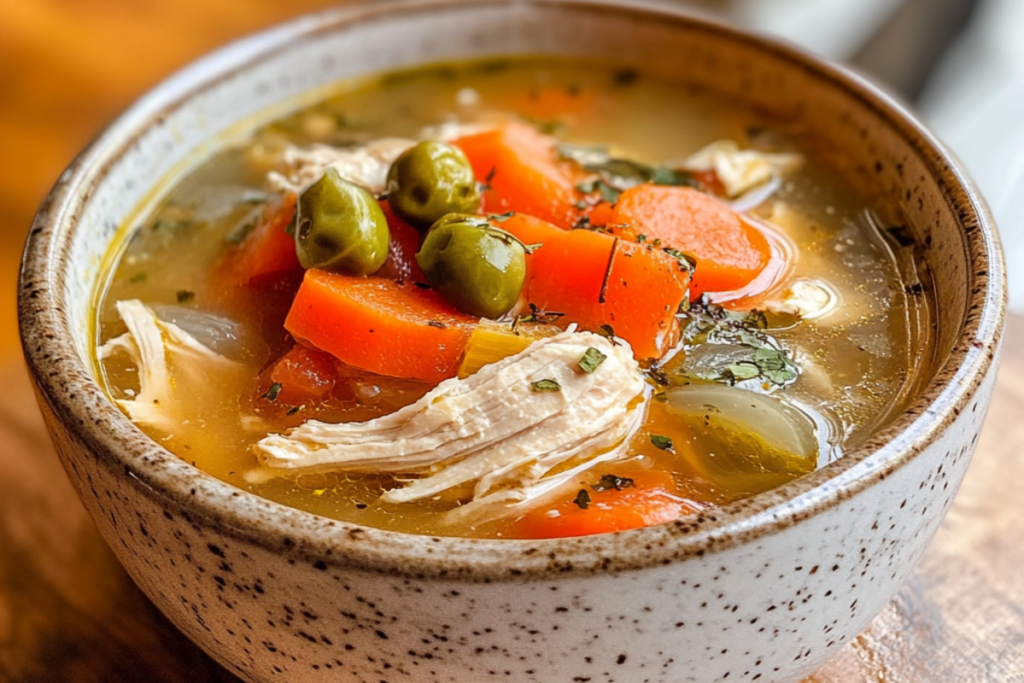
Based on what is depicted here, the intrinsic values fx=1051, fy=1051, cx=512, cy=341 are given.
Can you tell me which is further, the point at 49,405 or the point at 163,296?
the point at 163,296

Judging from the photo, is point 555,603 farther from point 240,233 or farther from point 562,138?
point 562,138

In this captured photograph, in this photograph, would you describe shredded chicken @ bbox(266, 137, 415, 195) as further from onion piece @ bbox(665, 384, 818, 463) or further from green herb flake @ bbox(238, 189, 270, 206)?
onion piece @ bbox(665, 384, 818, 463)

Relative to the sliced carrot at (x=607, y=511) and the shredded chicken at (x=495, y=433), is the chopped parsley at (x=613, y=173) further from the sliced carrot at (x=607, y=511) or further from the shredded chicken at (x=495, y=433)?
the sliced carrot at (x=607, y=511)

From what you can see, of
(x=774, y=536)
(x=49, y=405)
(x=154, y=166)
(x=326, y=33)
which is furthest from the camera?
(x=326, y=33)

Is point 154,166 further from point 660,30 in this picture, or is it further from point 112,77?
point 112,77

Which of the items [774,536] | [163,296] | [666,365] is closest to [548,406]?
[666,365]

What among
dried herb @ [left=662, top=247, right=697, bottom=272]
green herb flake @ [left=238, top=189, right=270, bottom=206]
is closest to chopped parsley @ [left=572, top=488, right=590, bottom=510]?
dried herb @ [left=662, top=247, right=697, bottom=272]

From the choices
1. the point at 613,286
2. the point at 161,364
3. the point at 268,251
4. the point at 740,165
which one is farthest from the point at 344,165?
the point at 740,165
